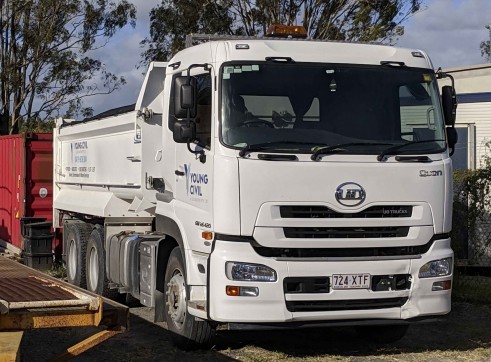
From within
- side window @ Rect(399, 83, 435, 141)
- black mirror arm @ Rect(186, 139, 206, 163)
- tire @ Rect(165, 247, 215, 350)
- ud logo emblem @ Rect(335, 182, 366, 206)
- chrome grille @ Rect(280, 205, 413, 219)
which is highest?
side window @ Rect(399, 83, 435, 141)

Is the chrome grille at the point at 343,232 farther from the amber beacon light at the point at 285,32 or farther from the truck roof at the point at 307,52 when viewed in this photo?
the amber beacon light at the point at 285,32

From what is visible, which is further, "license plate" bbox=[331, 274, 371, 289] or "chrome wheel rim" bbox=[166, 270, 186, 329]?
"chrome wheel rim" bbox=[166, 270, 186, 329]

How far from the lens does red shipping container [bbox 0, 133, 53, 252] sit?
14.9 metres

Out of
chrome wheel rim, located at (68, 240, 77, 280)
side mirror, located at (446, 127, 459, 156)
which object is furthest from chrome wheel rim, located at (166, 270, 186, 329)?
chrome wheel rim, located at (68, 240, 77, 280)

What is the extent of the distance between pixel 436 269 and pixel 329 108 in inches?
70.2

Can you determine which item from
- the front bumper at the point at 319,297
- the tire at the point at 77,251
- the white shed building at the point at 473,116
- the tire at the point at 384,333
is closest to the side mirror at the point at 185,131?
the front bumper at the point at 319,297

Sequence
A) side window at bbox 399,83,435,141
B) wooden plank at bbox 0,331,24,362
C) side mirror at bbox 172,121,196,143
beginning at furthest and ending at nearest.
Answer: side window at bbox 399,83,435,141, side mirror at bbox 172,121,196,143, wooden plank at bbox 0,331,24,362

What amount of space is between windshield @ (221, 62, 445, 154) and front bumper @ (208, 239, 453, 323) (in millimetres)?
977

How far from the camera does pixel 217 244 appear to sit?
23.8ft

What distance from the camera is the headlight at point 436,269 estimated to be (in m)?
7.60

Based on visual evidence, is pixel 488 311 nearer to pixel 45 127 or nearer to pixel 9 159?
pixel 9 159

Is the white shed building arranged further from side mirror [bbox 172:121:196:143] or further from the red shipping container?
side mirror [bbox 172:121:196:143]

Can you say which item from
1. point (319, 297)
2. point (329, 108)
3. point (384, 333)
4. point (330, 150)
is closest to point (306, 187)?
point (330, 150)

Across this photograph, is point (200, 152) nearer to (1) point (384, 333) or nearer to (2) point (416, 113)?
(2) point (416, 113)
